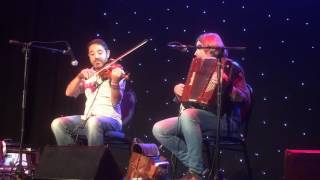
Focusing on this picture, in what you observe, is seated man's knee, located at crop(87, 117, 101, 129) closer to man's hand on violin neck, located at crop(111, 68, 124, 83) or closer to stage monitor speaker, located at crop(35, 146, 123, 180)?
man's hand on violin neck, located at crop(111, 68, 124, 83)

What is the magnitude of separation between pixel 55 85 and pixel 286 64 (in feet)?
8.09

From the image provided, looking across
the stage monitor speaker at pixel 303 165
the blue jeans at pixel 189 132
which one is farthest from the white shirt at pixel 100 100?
the stage monitor speaker at pixel 303 165

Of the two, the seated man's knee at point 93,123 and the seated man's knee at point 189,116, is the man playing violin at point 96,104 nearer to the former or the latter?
the seated man's knee at point 93,123

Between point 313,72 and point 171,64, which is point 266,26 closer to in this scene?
point 313,72

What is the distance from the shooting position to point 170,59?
5277 mm

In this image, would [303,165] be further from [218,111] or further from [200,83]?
[200,83]

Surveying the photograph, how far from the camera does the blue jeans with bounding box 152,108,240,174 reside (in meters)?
4.02

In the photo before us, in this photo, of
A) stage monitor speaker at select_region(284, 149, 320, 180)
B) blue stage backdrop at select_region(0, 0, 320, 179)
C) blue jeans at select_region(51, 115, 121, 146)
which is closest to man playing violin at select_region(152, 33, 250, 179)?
blue jeans at select_region(51, 115, 121, 146)

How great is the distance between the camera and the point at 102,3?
5.57m

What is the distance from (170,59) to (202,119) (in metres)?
1.22

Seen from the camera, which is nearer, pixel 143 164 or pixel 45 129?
pixel 143 164

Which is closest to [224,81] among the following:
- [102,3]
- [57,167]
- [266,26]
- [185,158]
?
[185,158]

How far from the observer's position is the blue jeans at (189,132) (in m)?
4.02

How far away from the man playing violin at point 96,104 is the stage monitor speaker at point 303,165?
1.52 metres
